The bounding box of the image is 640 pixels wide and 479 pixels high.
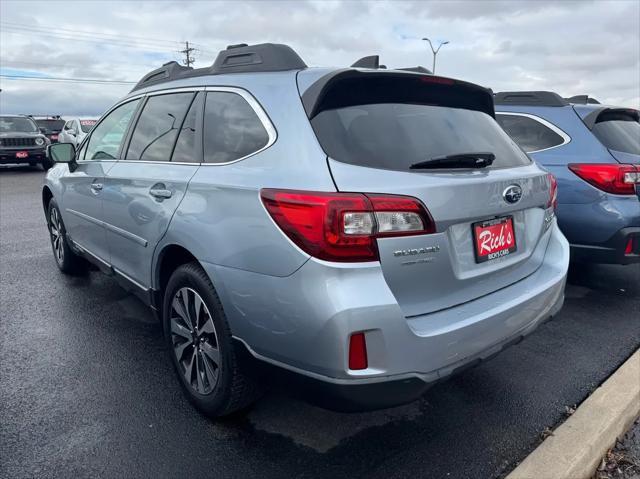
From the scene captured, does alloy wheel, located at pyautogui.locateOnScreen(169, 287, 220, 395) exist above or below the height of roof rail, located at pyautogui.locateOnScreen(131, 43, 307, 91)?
below

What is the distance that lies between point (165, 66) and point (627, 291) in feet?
14.4

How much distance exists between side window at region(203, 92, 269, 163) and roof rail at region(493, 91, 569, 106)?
112 inches

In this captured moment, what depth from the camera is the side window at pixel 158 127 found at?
10.0 ft

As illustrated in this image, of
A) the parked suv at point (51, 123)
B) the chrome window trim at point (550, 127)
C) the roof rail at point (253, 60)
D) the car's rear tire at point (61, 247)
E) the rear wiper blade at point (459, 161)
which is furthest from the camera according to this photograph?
the parked suv at point (51, 123)

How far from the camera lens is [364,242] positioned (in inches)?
77.9

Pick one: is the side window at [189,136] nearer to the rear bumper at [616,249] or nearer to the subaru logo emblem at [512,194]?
the subaru logo emblem at [512,194]

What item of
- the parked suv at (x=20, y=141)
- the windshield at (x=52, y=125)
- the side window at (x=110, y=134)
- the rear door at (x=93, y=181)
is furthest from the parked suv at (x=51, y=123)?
the side window at (x=110, y=134)

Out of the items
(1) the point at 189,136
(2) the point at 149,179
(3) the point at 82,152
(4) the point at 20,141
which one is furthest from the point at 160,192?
(4) the point at 20,141

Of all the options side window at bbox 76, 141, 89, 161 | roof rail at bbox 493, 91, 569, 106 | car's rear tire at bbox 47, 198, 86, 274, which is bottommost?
car's rear tire at bbox 47, 198, 86, 274

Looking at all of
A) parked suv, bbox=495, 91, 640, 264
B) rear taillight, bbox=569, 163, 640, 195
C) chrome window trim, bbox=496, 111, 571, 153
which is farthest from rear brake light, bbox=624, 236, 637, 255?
chrome window trim, bbox=496, 111, 571, 153

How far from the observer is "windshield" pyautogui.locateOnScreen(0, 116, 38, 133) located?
55.3 ft

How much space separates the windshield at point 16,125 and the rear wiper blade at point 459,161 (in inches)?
711

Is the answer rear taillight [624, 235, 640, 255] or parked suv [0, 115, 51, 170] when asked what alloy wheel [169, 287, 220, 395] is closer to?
rear taillight [624, 235, 640, 255]

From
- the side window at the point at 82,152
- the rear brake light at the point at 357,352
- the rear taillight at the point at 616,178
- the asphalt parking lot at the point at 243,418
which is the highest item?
the side window at the point at 82,152
